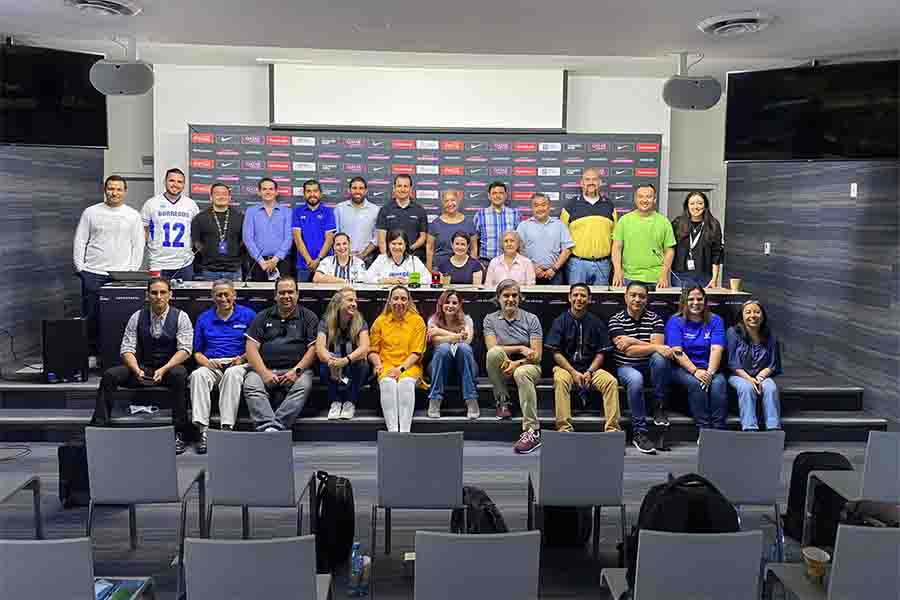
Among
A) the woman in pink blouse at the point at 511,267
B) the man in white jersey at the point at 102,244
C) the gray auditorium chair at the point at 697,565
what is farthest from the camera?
the woman in pink blouse at the point at 511,267

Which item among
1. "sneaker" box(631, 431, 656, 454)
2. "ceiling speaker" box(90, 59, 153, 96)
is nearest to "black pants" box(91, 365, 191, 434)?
"ceiling speaker" box(90, 59, 153, 96)

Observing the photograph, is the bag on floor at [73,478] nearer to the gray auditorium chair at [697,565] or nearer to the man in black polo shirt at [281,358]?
the man in black polo shirt at [281,358]

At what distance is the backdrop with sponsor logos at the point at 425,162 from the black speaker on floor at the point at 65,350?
10.6ft

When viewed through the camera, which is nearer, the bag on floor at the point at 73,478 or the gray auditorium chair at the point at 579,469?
the gray auditorium chair at the point at 579,469

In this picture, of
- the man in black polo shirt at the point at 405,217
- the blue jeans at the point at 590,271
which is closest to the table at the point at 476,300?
the blue jeans at the point at 590,271

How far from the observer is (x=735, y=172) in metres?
10.4

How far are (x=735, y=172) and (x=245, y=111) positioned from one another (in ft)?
19.3

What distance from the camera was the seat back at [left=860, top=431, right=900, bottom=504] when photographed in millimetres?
3844

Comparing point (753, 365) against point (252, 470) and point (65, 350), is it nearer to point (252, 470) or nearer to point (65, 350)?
point (252, 470)

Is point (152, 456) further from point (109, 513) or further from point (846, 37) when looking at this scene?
point (846, 37)

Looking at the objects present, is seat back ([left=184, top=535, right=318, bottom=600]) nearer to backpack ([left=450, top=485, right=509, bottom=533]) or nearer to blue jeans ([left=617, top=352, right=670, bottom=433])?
backpack ([left=450, top=485, right=509, bottom=533])

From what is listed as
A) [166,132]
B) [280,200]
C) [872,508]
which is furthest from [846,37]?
[166,132]

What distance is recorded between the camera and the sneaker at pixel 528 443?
247 inches

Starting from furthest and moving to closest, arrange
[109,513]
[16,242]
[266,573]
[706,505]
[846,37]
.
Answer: [16,242]
[846,37]
[109,513]
[706,505]
[266,573]
